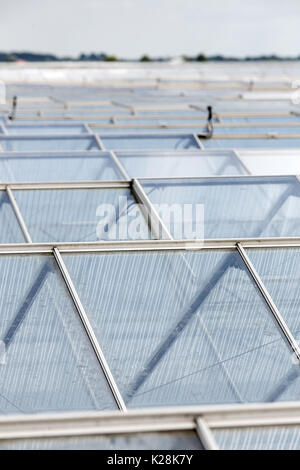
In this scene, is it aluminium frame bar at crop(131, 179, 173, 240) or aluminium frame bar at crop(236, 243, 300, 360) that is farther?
aluminium frame bar at crop(131, 179, 173, 240)

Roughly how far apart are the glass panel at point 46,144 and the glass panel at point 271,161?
3761 mm

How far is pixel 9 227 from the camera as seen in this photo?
11.4 meters

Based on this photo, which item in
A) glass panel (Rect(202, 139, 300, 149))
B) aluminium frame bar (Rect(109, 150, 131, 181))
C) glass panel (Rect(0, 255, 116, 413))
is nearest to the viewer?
glass panel (Rect(0, 255, 116, 413))

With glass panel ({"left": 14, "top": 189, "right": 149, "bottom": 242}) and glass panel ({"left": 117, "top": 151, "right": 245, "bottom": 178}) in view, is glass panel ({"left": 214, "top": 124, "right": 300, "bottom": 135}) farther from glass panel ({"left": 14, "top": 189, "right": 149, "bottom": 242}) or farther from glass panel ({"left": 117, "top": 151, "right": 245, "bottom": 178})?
glass panel ({"left": 14, "top": 189, "right": 149, "bottom": 242})

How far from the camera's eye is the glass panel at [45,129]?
64.4ft

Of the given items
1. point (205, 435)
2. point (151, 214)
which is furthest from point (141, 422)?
point (151, 214)

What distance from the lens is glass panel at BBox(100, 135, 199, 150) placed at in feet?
57.1

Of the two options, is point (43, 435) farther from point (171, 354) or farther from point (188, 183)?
point (188, 183)

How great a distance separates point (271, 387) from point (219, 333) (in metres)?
0.69

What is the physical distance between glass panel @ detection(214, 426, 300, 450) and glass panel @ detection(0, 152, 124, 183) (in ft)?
30.2

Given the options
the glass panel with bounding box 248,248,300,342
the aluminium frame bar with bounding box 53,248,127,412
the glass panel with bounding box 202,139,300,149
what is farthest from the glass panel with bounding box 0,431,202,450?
the glass panel with bounding box 202,139,300,149

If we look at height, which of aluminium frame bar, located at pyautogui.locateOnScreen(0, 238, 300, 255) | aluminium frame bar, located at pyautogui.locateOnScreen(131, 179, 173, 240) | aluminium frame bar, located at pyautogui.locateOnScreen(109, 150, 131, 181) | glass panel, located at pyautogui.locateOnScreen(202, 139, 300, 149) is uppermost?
glass panel, located at pyautogui.locateOnScreen(202, 139, 300, 149)

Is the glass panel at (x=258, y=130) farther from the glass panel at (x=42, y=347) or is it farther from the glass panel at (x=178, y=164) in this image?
the glass panel at (x=42, y=347)

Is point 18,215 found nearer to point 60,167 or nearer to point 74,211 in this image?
point 74,211
